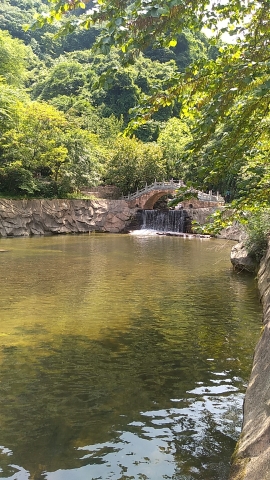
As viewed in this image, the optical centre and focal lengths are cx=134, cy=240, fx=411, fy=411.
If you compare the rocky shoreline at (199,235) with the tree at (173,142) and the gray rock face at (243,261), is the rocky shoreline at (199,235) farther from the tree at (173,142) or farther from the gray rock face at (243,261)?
the tree at (173,142)

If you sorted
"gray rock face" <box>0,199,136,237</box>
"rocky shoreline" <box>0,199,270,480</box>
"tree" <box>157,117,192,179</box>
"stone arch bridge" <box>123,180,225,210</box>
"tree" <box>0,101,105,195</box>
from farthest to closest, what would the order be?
"tree" <box>157,117,192,179</box> < "stone arch bridge" <box>123,180,225,210</box> < "tree" <box>0,101,105,195</box> < "gray rock face" <box>0,199,136,237</box> < "rocky shoreline" <box>0,199,270,480</box>

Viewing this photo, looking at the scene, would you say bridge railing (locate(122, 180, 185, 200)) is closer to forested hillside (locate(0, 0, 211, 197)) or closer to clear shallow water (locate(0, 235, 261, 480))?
forested hillside (locate(0, 0, 211, 197))

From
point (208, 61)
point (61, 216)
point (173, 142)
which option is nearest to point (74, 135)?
point (61, 216)

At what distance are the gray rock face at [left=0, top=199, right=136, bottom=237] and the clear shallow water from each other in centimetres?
1816

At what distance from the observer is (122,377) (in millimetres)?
5254

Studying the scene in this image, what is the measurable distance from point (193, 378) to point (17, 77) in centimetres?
5058

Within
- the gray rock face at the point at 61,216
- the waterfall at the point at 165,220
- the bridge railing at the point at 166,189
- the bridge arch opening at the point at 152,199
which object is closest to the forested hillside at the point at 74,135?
the gray rock face at the point at 61,216

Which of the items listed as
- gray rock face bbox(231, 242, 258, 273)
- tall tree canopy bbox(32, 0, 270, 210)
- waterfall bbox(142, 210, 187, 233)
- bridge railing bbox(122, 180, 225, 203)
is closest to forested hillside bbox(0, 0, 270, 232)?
tall tree canopy bbox(32, 0, 270, 210)

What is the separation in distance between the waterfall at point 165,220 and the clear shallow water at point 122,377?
21846 millimetres

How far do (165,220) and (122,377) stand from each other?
28754 millimetres

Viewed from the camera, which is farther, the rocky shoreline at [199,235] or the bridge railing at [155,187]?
the bridge railing at [155,187]

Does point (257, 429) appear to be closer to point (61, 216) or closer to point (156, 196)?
point (61, 216)

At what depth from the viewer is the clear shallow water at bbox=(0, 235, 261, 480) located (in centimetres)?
357

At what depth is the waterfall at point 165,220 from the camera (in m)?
33.0
